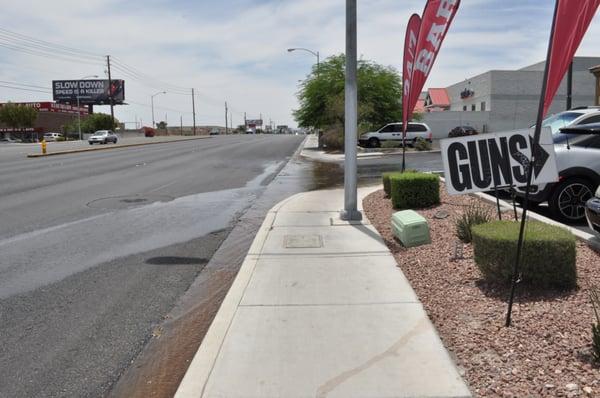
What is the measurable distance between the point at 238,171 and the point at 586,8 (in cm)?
1689

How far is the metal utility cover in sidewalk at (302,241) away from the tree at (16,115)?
93631mm

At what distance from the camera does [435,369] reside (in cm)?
347

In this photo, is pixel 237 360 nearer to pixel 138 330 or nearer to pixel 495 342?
pixel 138 330

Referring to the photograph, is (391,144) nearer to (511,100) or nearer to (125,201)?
(125,201)

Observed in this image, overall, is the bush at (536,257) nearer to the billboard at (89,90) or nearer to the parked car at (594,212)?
the parked car at (594,212)

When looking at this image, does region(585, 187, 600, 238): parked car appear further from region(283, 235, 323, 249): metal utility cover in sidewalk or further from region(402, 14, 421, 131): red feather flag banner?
region(402, 14, 421, 131): red feather flag banner

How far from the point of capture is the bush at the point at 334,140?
3362 cm

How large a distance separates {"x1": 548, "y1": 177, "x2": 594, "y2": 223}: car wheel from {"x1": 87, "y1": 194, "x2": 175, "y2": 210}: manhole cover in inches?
309

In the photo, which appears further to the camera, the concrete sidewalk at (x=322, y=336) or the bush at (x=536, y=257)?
the bush at (x=536, y=257)

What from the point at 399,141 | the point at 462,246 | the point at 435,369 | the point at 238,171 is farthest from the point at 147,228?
the point at 399,141

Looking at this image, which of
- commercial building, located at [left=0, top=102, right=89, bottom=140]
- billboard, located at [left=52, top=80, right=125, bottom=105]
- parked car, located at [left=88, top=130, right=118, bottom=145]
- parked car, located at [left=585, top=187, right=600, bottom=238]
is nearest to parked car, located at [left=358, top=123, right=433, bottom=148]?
parked car, located at [left=585, top=187, right=600, bottom=238]

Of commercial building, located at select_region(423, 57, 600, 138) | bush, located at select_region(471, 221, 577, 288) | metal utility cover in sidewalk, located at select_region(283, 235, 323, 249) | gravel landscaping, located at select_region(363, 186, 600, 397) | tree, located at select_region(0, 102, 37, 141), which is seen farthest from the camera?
tree, located at select_region(0, 102, 37, 141)

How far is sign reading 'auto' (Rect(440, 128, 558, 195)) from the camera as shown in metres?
5.77

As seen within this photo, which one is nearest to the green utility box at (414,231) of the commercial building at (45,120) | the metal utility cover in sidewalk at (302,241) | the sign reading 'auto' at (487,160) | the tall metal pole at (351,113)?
the sign reading 'auto' at (487,160)
